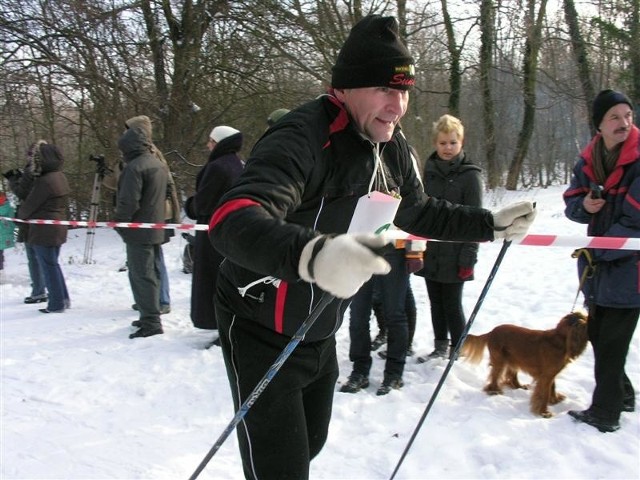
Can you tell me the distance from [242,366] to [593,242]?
2.08m

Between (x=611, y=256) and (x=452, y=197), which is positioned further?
(x=452, y=197)

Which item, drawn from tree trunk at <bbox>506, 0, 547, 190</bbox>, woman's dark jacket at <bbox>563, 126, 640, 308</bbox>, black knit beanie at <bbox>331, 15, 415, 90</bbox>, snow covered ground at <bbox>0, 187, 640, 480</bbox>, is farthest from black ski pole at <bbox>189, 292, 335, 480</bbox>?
tree trunk at <bbox>506, 0, 547, 190</bbox>

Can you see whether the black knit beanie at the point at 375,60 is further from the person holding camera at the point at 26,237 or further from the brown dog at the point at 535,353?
the person holding camera at the point at 26,237

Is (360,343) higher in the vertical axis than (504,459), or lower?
higher

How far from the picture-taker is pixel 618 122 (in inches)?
125

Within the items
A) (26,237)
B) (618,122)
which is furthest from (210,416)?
(26,237)

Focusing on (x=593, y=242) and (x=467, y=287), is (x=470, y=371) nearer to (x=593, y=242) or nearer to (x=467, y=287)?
(x=593, y=242)

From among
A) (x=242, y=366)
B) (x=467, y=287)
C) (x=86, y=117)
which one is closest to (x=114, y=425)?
(x=242, y=366)

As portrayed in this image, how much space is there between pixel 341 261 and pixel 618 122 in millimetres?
2642

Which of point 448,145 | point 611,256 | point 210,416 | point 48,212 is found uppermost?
point 448,145

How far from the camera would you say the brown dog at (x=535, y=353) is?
3414mm

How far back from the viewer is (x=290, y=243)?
1352 millimetres

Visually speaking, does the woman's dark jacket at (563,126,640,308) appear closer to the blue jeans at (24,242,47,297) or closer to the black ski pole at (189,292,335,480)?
the black ski pole at (189,292,335,480)

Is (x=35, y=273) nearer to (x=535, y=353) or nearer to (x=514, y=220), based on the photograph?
(x=535, y=353)
